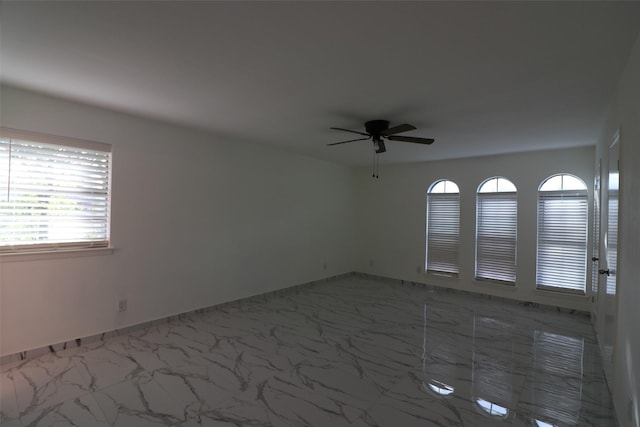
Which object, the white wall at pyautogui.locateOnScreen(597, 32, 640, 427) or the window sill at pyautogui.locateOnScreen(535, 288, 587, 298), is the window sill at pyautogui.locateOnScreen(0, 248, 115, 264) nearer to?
the white wall at pyautogui.locateOnScreen(597, 32, 640, 427)

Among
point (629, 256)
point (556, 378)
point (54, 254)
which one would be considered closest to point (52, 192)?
point (54, 254)

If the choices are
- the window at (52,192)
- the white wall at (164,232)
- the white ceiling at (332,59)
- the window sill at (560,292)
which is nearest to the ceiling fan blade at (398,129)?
the white ceiling at (332,59)

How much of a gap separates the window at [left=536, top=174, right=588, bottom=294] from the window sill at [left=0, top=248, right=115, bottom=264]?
19.6ft

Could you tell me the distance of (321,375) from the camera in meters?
2.94

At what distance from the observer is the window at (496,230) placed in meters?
5.53

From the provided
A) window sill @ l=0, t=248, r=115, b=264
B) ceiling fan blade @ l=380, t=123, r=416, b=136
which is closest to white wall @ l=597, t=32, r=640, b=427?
ceiling fan blade @ l=380, t=123, r=416, b=136

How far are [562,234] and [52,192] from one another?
654 cm

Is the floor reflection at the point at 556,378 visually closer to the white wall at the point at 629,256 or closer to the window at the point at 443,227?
the white wall at the point at 629,256

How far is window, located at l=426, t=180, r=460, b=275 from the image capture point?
6.14 metres

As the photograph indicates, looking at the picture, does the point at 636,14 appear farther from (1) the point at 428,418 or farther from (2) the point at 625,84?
(1) the point at 428,418

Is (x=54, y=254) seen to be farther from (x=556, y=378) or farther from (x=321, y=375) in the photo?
(x=556, y=378)

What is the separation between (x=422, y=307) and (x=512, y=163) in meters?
2.76

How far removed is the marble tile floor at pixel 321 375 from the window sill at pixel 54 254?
93 centimetres

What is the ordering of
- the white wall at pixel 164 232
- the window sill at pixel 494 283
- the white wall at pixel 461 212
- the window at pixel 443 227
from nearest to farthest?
the white wall at pixel 164 232 < the white wall at pixel 461 212 < the window sill at pixel 494 283 < the window at pixel 443 227
